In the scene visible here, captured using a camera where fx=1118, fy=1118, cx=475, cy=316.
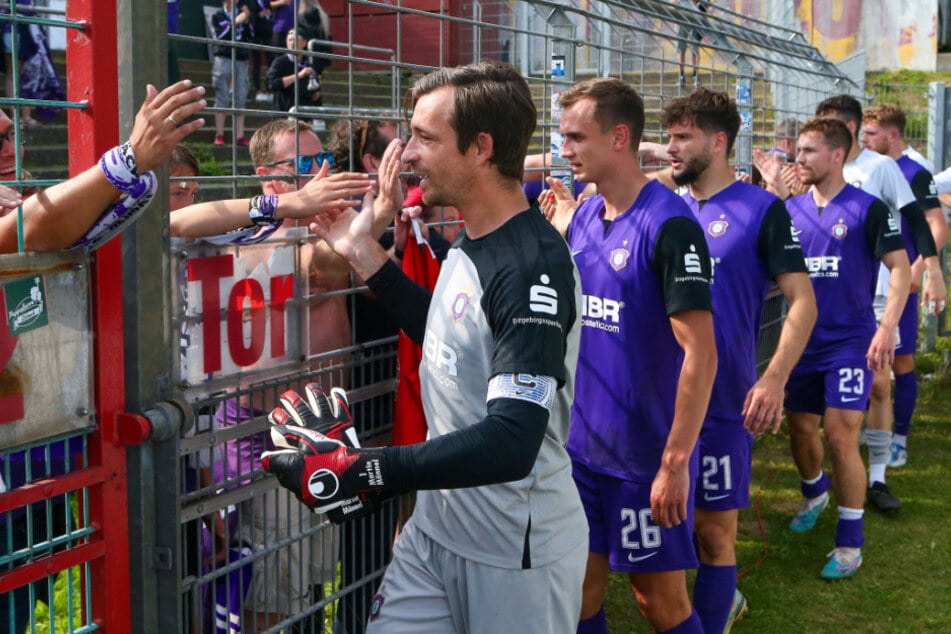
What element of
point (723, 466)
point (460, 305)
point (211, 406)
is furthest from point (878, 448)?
point (211, 406)

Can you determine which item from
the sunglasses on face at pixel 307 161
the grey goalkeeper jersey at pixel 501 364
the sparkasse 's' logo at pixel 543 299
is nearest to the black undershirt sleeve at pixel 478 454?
the grey goalkeeper jersey at pixel 501 364

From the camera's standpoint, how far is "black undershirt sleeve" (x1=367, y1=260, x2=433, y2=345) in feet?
11.0

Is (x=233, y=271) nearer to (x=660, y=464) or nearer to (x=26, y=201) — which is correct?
(x=26, y=201)

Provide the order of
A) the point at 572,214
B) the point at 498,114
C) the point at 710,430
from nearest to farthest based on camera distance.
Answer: the point at 498,114 → the point at 572,214 → the point at 710,430

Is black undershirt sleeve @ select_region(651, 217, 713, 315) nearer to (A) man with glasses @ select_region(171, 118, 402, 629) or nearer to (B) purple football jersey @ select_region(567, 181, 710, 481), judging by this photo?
(B) purple football jersey @ select_region(567, 181, 710, 481)

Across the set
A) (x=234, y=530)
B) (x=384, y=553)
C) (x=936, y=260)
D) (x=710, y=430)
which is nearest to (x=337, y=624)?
A: (x=384, y=553)

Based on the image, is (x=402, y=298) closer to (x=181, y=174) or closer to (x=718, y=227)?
(x=181, y=174)

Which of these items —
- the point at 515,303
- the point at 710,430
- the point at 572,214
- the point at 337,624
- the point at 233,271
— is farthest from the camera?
the point at 710,430

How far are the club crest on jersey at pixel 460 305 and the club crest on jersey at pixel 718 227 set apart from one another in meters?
2.43

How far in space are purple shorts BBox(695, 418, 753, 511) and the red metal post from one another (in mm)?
2541

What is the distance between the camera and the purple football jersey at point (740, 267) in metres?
4.73

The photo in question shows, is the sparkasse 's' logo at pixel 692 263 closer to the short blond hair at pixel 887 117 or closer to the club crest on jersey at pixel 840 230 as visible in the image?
the club crest on jersey at pixel 840 230

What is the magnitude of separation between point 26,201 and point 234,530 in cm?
123

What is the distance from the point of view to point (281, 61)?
4.73 metres
